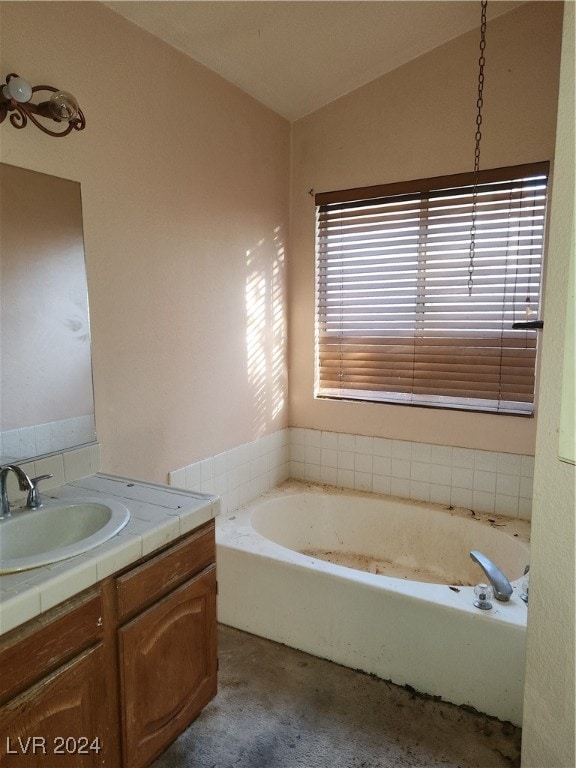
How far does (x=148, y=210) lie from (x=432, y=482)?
79.6 inches

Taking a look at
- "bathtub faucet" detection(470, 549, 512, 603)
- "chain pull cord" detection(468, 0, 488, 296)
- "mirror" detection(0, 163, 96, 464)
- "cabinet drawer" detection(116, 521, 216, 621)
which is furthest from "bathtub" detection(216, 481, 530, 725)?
"chain pull cord" detection(468, 0, 488, 296)

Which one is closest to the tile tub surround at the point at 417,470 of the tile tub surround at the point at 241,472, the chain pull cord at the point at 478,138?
the tile tub surround at the point at 241,472

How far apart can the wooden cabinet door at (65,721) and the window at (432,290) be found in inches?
79.8

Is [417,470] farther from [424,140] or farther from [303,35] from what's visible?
[303,35]

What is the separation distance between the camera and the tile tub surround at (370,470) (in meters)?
2.47

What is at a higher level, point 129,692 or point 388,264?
point 388,264

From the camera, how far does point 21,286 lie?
1575mm

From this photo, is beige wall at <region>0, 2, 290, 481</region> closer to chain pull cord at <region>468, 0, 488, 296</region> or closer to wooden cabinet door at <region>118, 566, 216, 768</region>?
wooden cabinet door at <region>118, 566, 216, 768</region>

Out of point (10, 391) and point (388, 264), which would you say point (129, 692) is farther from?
point (388, 264)

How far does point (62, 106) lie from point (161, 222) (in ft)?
2.04

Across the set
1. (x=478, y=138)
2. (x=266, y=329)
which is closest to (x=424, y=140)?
(x=478, y=138)

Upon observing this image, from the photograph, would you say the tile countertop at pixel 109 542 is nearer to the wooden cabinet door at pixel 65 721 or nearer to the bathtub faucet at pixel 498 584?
the wooden cabinet door at pixel 65 721

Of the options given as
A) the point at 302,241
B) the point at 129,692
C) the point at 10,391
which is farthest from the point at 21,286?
the point at 302,241

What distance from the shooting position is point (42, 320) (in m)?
1.64
